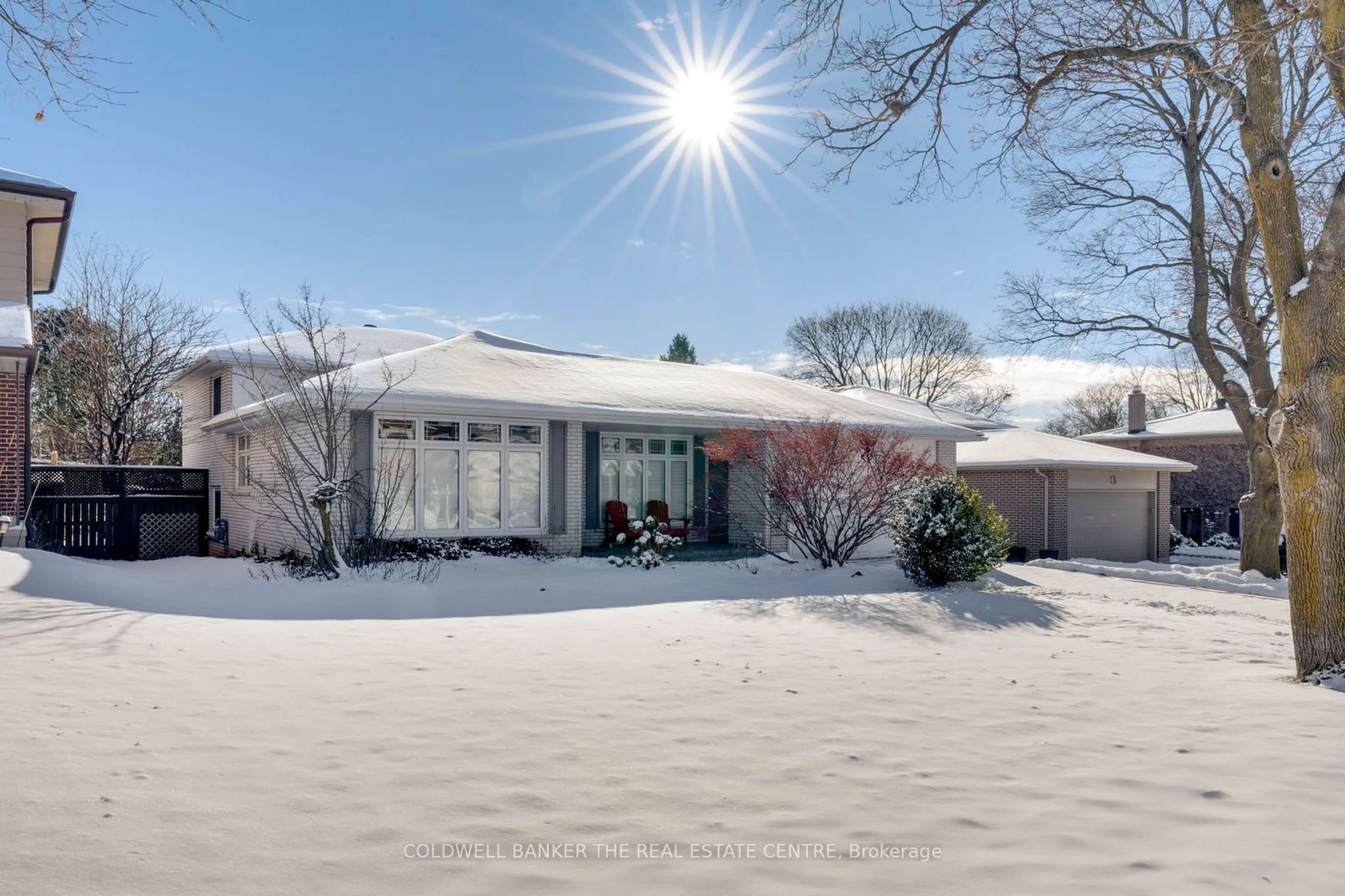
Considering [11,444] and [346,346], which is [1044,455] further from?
[11,444]

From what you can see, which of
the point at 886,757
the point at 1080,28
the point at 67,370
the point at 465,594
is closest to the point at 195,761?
the point at 886,757

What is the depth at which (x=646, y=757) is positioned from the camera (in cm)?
405

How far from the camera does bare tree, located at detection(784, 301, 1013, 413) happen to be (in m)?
41.1

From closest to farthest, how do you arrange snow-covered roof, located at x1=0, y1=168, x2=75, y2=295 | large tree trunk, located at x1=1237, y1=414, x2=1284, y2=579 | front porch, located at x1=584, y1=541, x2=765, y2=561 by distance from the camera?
snow-covered roof, located at x1=0, y1=168, x2=75, y2=295, front porch, located at x1=584, y1=541, x2=765, y2=561, large tree trunk, located at x1=1237, y1=414, x2=1284, y2=579

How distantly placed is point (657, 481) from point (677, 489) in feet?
1.84

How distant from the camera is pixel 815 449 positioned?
13062mm

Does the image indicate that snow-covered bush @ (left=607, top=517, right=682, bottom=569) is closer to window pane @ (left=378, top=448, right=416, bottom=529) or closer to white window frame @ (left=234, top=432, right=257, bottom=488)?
window pane @ (left=378, top=448, right=416, bottom=529)

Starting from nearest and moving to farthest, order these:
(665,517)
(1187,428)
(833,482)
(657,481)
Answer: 1. (833,482)
2. (665,517)
3. (657,481)
4. (1187,428)

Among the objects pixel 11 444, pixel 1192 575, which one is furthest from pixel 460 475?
pixel 1192 575

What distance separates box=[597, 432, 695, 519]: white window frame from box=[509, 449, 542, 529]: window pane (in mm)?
2085

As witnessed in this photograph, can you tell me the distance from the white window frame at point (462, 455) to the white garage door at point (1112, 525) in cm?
1497

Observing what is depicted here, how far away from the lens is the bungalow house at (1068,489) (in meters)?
22.0

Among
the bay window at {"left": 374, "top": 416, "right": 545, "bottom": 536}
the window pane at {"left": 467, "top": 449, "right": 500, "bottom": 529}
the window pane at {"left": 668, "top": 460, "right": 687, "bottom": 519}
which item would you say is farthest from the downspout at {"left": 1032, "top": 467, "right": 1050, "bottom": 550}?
the window pane at {"left": 467, "top": 449, "right": 500, "bottom": 529}

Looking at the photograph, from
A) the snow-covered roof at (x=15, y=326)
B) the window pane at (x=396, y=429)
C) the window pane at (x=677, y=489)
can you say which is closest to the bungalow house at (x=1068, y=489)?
the window pane at (x=677, y=489)
